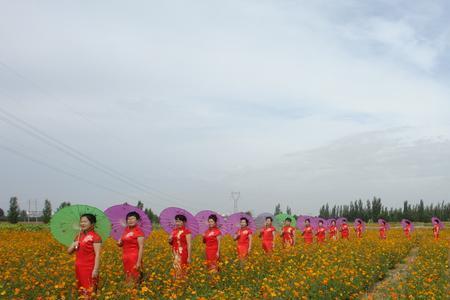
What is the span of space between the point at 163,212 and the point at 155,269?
1.19m

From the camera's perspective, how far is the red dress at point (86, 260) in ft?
23.6

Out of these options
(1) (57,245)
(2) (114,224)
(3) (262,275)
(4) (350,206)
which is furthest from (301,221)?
(4) (350,206)

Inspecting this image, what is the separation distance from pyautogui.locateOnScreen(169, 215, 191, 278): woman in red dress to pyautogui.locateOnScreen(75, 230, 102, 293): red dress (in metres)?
2.24

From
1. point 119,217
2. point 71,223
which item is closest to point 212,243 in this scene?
point 119,217

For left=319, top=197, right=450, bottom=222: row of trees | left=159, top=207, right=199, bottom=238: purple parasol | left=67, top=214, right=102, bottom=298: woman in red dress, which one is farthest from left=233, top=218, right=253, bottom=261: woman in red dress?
left=319, top=197, right=450, bottom=222: row of trees

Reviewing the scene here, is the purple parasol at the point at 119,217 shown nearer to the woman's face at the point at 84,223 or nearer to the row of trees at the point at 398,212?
the woman's face at the point at 84,223

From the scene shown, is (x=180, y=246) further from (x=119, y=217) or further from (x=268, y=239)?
(x=268, y=239)

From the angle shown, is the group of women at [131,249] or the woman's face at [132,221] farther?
the woman's face at [132,221]

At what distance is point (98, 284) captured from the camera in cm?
746

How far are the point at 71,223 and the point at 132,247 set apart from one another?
3.65 ft

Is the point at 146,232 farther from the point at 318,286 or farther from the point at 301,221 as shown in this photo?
the point at 301,221

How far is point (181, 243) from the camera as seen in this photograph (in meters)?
9.34

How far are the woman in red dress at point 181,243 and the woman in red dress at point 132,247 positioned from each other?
116 centimetres

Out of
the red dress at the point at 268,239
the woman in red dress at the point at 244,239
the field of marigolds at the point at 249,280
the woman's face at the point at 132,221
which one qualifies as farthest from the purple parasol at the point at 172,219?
the red dress at the point at 268,239
